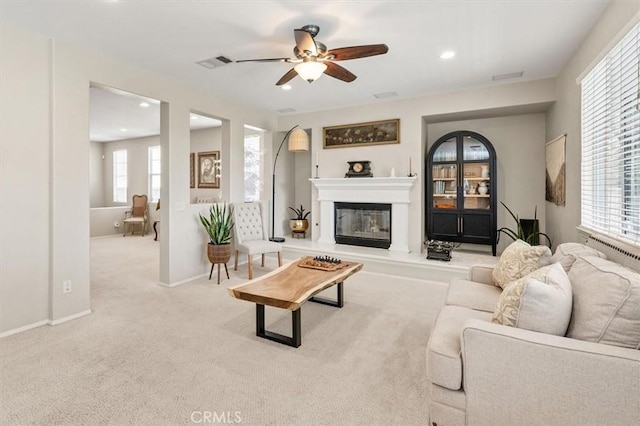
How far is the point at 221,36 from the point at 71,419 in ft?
10.0

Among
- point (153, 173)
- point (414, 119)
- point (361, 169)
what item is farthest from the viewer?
point (153, 173)

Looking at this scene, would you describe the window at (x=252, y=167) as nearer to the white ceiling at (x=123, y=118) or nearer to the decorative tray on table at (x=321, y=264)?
the white ceiling at (x=123, y=118)

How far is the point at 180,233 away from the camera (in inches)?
169

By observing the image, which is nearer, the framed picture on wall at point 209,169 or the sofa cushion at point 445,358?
the sofa cushion at point 445,358

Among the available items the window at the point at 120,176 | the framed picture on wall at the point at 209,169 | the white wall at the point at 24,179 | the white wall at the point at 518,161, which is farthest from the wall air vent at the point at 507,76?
the window at the point at 120,176

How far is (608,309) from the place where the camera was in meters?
1.42

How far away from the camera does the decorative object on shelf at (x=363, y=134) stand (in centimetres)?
514

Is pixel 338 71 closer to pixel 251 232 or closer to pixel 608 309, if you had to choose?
pixel 608 309

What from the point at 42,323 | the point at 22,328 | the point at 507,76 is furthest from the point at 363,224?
the point at 22,328

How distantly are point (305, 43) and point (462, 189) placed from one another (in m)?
3.52

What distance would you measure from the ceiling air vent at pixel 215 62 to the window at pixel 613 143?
342 cm

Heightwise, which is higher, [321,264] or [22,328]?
[321,264]

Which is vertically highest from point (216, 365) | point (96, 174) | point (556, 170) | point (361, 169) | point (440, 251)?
point (96, 174)

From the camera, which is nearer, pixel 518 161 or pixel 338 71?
pixel 338 71
